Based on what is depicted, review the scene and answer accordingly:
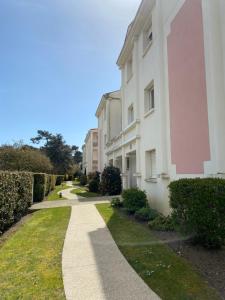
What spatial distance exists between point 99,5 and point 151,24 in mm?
2772

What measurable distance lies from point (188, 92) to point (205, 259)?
16.0 feet

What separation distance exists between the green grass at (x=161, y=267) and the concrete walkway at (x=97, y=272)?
0.18m

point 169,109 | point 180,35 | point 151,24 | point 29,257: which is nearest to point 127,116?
point 151,24

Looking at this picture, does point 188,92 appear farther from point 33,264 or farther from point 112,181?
point 112,181

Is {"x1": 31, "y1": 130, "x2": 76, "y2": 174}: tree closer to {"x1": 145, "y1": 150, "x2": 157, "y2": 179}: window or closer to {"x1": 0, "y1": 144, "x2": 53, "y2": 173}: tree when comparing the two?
{"x1": 0, "y1": 144, "x2": 53, "y2": 173}: tree

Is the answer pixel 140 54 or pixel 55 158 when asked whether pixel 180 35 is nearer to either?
pixel 140 54

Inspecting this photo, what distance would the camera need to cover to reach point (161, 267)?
4699 millimetres

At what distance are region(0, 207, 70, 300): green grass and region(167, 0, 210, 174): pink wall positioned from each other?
4595 millimetres

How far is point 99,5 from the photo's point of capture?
10.3 metres

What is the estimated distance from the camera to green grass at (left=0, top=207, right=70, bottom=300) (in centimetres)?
392

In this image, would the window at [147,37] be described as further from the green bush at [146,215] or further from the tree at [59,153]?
the tree at [59,153]

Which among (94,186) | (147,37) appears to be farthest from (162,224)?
(94,186)

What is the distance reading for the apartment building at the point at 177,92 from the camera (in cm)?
649

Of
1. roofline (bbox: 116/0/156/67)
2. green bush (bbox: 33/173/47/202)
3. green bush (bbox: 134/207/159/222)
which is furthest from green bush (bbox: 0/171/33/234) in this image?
roofline (bbox: 116/0/156/67)
